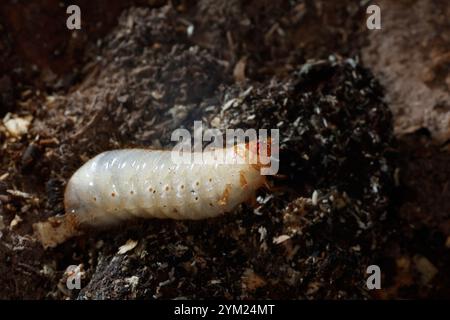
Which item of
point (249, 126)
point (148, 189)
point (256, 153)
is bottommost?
point (148, 189)

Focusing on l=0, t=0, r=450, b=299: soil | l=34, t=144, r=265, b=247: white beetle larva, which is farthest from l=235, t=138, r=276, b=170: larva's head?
l=0, t=0, r=450, b=299: soil

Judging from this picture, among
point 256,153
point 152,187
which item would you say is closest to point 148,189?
point 152,187

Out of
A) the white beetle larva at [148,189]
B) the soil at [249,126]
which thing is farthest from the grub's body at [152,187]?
the soil at [249,126]

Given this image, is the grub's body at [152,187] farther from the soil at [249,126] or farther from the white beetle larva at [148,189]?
the soil at [249,126]

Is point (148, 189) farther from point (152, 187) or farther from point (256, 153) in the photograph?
point (256, 153)

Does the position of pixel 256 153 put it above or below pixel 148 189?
above

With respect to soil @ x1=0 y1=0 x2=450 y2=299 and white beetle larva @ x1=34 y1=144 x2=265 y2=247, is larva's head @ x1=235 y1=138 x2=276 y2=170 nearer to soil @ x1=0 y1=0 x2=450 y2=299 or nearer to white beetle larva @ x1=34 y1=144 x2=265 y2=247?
white beetle larva @ x1=34 y1=144 x2=265 y2=247
